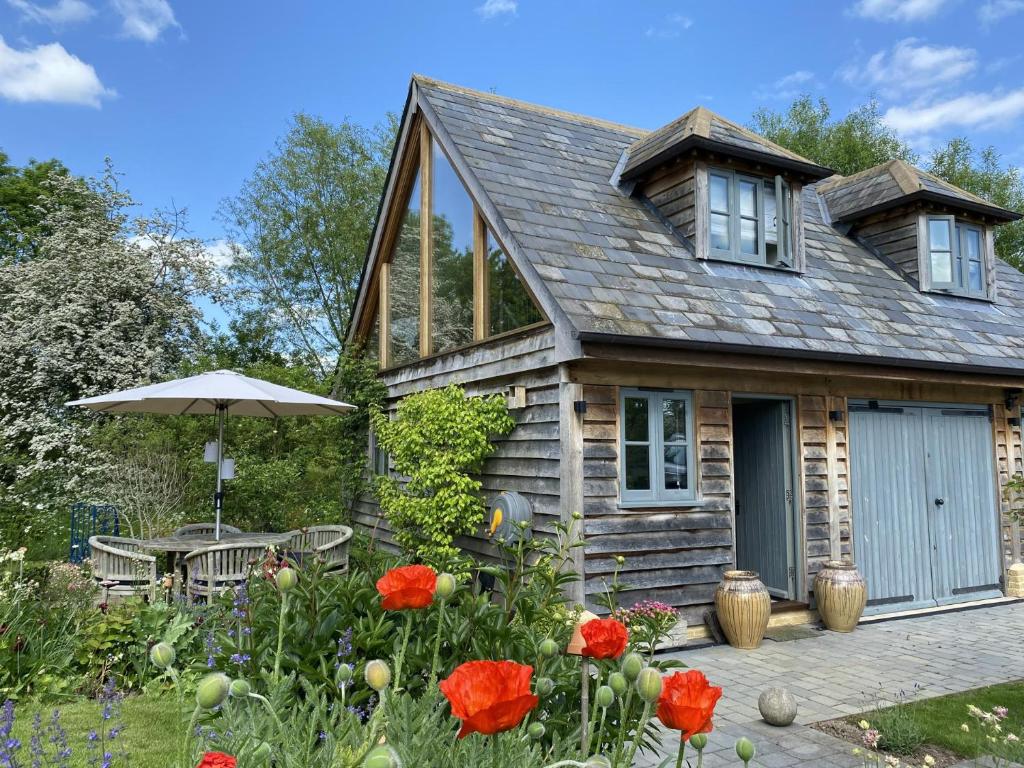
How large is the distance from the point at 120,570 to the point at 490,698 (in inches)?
251

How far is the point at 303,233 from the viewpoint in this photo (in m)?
23.1

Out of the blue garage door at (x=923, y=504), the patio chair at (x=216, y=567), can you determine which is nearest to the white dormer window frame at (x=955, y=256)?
the blue garage door at (x=923, y=504)

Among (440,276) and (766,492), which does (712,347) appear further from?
(440,276)

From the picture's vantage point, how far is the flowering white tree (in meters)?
13.2

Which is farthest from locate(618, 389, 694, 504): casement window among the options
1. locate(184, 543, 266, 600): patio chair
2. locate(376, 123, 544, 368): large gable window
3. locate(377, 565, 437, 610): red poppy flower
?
locate(377, 565, 437, 610): red poppy flower

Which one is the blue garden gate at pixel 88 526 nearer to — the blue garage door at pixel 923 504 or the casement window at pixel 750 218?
the casement window at pixel 750 218

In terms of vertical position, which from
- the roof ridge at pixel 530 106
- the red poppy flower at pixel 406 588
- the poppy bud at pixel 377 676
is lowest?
the poppy bud at pixel 377 676

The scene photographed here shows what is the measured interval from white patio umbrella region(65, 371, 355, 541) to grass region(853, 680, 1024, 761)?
5.63 m

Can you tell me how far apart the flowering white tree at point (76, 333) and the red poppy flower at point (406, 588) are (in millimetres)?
12669

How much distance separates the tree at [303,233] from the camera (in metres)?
23.0

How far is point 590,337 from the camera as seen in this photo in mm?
6094

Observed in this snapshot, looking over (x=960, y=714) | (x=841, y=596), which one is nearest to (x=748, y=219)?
(x=841, y=596)

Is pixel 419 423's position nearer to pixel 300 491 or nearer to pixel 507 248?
pixel 507 248

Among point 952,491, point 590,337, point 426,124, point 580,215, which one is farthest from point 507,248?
point 952,491
